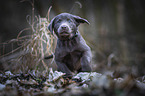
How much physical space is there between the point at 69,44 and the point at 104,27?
849 cm

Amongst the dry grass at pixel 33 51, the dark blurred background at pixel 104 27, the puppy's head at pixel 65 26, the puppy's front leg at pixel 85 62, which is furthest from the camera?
the dark blurred background at pixel 104 27

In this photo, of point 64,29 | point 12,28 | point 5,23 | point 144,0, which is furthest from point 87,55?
point 144,0

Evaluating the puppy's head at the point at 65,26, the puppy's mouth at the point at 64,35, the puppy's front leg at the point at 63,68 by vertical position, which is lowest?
the puppy's front leg at the point at 63,68

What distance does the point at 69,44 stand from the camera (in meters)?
2.54

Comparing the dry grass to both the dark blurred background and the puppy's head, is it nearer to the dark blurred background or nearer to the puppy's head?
the puppy's head

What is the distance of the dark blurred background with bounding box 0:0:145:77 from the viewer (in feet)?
17.4

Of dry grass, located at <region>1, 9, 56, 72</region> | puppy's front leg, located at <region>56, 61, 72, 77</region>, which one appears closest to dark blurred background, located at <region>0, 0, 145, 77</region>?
dry grass, located at <region>1, 9, 56, 72</region>

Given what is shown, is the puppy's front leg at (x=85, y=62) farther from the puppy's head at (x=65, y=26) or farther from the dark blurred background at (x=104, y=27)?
the dark blurred background at (x=104, y=27)

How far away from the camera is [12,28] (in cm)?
671

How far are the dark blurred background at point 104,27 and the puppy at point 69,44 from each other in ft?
4.27

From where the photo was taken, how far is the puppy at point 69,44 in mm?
2379

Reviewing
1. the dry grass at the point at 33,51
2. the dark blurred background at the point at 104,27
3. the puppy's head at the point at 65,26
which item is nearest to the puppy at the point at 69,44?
the puppy's head at the point at 65,26

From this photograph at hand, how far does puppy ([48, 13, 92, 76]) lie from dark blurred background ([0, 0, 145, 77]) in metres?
1.30

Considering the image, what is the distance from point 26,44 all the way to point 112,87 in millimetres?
2379
